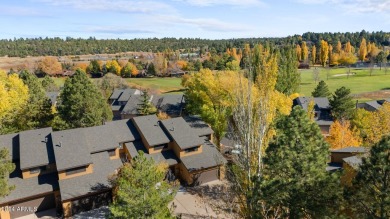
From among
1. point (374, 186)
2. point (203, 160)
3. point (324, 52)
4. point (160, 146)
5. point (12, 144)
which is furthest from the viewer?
point (324, 52)

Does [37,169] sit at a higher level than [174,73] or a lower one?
lower

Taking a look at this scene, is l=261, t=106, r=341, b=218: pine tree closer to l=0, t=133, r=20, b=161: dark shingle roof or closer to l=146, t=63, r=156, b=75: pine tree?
l=0, t=133, r=20, b=161: dark shingle roof

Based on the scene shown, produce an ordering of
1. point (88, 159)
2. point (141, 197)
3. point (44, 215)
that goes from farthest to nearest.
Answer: point (88, 159)
point (44, 215)
point (141, 197)

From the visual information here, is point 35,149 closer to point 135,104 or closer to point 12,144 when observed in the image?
point 12,144

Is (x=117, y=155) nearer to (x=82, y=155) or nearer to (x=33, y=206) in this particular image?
(x=82, y=155)

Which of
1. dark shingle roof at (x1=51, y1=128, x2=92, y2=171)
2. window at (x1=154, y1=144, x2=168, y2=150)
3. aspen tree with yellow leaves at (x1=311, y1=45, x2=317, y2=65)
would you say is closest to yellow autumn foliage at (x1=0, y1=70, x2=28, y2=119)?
dark shingle roof at (x1=51, y1=128, x2=92, y2=171)

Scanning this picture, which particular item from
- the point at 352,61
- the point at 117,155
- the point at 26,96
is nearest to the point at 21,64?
the point at 26,96

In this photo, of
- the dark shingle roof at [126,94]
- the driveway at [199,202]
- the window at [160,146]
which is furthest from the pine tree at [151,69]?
the driveway at [199,202]

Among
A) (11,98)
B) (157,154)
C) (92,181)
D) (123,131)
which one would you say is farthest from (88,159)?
(11,98)
